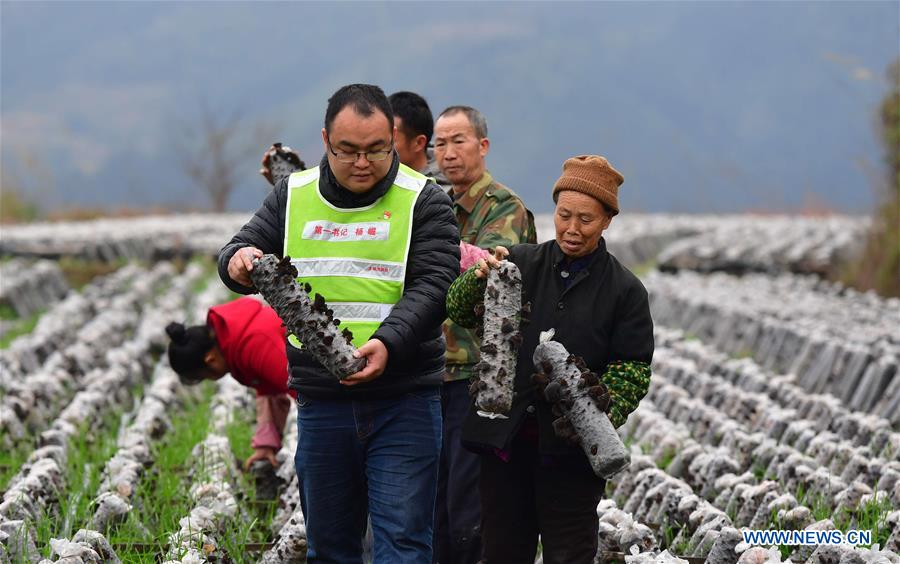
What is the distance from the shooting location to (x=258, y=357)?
6.83 meters

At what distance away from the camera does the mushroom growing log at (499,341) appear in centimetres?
449

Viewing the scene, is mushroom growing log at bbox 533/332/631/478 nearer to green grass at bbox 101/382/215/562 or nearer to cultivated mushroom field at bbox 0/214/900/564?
cultivated mushroom field at bbox 0/214/900/564

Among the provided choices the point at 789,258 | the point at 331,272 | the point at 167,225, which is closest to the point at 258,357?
the point at 331,272

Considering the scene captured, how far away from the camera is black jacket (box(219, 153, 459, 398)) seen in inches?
180

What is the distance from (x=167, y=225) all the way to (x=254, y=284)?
21.7 meters

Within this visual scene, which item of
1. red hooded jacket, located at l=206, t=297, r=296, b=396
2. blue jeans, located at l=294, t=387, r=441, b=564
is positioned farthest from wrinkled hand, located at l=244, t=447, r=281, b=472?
blue jeans, located at l=294, t=387, r=441, b=564

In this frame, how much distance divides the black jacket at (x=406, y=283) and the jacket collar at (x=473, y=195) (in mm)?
1029

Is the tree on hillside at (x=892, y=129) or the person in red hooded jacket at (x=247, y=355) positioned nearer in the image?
the person in red hooded jacket at (x=247, y=355)

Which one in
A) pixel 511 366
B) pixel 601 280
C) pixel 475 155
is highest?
pixel 475 155

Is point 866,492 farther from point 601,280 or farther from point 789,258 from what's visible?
point 789,258

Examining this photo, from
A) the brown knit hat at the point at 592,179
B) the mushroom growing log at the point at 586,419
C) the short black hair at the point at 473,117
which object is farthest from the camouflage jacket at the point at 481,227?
the mushroom growing log at the point at 586,419

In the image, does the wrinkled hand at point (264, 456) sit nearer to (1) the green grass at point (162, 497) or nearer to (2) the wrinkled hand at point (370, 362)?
(1) the green grass at point (162, 497)

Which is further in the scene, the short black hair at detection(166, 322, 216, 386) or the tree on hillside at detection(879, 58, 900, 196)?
the tree on hillside at detection(879, 58, 900, 196)

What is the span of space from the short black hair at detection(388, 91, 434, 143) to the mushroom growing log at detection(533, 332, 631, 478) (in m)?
1.76
